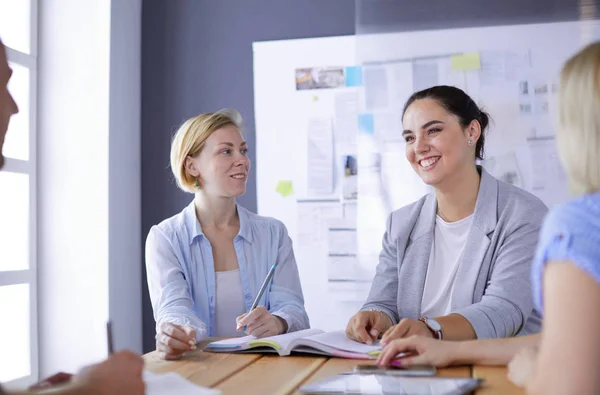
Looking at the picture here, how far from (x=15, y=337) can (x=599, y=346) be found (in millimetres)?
2997

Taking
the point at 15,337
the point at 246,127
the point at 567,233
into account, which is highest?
the point at 246,127

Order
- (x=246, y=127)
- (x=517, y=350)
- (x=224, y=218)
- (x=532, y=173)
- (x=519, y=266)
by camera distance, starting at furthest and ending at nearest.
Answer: (x=246, y=127) → (x=532, y=173) → (x=224, y=218) → (x=519, y=266) → (x=517, y=350)

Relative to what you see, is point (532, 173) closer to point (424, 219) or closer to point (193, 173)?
point (424, 219)

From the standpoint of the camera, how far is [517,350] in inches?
53.6

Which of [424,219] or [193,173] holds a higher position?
[193,173]

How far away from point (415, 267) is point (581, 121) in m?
1.24

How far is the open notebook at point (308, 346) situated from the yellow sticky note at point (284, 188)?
184cm

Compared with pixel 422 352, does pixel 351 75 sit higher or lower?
higher

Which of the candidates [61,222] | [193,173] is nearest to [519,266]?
[193,173]

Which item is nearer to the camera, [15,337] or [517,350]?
[517,350]

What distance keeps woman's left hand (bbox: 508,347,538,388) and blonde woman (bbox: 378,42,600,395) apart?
27 centimetres

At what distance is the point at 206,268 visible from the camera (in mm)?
2303

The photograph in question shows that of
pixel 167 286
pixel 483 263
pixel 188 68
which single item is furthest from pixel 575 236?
pixel 188 68

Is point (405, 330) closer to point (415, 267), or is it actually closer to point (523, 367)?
point (523, 367)
